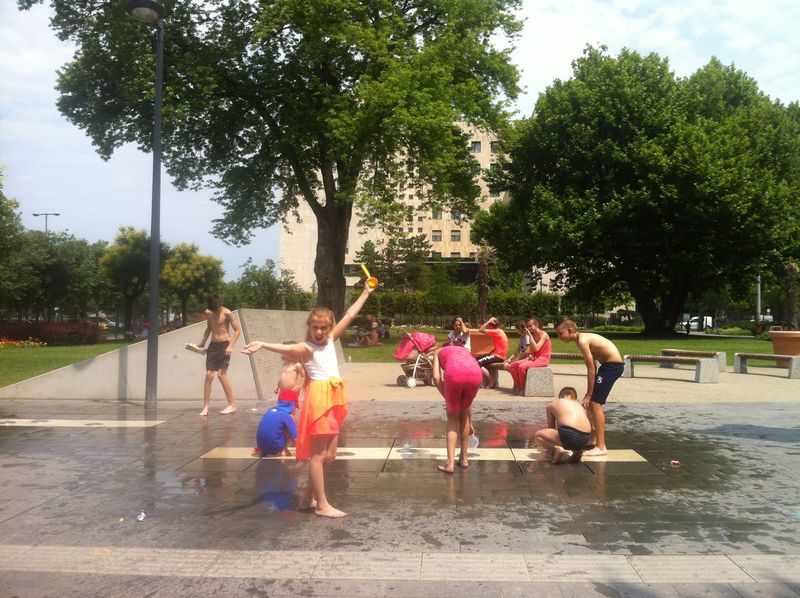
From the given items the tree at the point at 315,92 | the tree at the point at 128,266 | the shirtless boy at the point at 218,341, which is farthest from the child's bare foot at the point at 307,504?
the tree at the point at 128,266

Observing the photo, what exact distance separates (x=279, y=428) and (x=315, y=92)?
20.5m

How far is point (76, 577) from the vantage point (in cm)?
414

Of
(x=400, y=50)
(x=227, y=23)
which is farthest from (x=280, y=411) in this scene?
(x=227, y=23)

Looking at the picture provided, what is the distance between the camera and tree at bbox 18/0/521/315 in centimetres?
2327

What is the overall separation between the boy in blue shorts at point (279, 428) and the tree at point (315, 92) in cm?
1604

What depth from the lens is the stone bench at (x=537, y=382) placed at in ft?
41.4

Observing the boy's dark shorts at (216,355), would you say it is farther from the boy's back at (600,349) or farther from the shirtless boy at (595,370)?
the boy's back at (600,349)

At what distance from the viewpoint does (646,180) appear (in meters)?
31.7

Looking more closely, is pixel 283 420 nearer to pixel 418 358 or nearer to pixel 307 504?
pixel 307 504

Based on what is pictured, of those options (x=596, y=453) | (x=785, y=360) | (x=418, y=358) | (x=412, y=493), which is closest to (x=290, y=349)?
(x=412, y=493)

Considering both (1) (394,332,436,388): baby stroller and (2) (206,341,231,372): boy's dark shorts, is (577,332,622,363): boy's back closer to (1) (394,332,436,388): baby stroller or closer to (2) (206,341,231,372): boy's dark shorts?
(2) (206,341,231,372): boy's dark shorts

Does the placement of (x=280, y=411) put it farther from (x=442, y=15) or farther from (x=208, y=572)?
(x=442, y=15)

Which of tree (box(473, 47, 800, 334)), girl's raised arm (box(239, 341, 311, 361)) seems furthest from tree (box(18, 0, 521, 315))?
girl's raised arm (box(239, 341, 311, 361))

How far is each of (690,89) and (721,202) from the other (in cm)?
779
